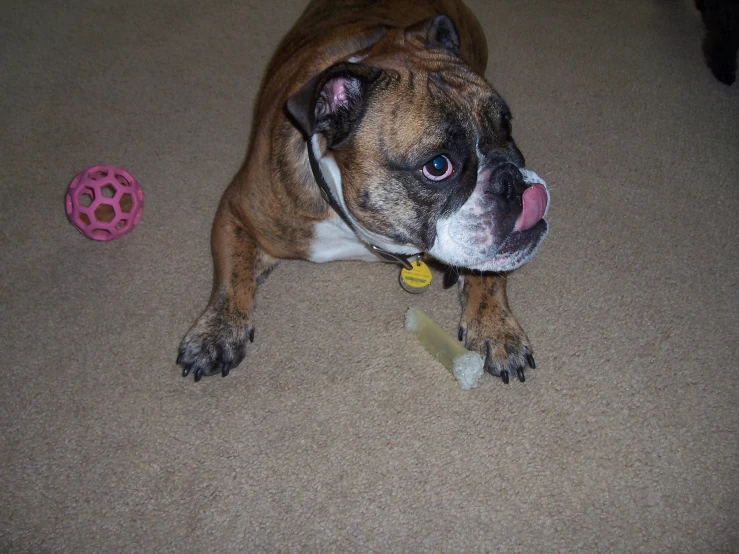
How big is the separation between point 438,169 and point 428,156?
0.06 meters

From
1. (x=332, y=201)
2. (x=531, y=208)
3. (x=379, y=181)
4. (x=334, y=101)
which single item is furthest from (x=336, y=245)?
(x=531, y=208)

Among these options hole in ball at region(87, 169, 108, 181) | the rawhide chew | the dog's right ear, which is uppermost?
the dog's right ear

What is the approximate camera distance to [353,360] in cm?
231

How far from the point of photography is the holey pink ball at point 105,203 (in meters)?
2.39

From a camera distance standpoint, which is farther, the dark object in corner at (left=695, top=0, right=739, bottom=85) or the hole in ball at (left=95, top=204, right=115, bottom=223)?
the dark object in corner at (left=695, top=0, right=739, bottom=85)

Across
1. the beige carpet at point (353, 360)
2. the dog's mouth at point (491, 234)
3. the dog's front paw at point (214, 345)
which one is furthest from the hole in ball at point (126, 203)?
the dog's mouth at point (491, 234)

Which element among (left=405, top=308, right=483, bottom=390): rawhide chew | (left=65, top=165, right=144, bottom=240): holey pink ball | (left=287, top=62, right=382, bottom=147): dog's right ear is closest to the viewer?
(left=287, top=62, right=382, bottom=147): dog's right ear

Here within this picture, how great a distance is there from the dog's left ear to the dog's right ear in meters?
0.45

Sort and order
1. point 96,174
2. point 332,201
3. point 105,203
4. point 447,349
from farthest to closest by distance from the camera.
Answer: point 96,174 → point 105,203 → point 447,349 → point 332,201

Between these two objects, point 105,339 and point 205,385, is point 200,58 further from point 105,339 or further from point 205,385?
point 205,385

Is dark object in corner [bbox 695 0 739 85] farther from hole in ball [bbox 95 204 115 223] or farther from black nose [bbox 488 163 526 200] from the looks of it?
hole in ball [bbox 95 204 115 223]

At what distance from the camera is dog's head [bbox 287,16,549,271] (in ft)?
5.64

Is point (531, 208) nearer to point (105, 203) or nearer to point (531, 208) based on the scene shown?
point (531, 208)

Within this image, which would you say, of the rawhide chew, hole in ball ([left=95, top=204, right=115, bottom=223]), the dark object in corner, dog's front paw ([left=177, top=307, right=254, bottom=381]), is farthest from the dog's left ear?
the dark object in corner
